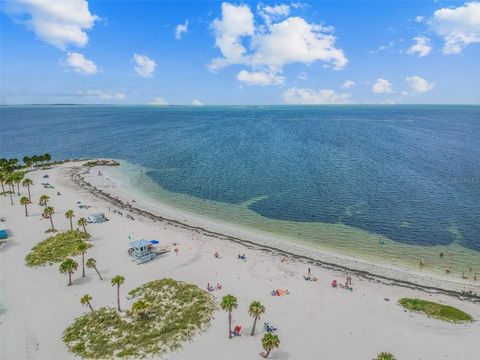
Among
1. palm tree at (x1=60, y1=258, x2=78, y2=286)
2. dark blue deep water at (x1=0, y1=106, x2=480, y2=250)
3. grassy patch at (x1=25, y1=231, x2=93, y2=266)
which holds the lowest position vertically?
grassy patch at (x1=25, y1=231, x2=93, y2=266)

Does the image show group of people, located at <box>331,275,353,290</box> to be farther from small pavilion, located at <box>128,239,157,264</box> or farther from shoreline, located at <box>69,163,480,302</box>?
small pavilion, located at <box>128,239,157,264</box>

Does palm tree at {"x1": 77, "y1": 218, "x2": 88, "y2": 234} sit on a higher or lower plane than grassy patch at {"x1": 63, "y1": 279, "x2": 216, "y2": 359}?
higher

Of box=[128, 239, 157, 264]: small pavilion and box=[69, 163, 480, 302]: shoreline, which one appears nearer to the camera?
box=[69, 163, 480, 302]: shoreline

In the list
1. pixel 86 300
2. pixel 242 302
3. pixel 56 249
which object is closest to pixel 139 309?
pixel 86 300

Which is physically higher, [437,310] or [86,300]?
[86,300]

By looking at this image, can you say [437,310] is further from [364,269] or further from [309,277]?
[309,277]

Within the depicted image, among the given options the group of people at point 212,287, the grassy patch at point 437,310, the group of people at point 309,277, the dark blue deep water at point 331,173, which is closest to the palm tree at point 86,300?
the group of people at point 212,287

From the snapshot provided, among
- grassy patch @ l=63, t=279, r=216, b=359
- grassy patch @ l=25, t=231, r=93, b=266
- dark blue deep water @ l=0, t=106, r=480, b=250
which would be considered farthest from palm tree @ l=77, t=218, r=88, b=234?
dark blue deep water @ l=0, t=106, r=480, b=250
